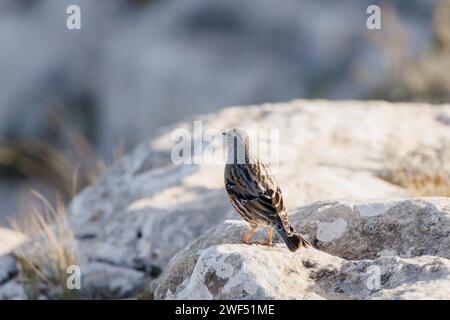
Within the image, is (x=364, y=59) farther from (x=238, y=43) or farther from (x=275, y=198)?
(x=275, y=198)

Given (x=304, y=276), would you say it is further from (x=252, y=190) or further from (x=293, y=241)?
(x=252, y=190)

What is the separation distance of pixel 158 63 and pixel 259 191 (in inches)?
387

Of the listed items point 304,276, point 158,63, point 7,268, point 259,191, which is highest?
point 158,63

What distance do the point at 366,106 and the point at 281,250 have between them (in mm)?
4611

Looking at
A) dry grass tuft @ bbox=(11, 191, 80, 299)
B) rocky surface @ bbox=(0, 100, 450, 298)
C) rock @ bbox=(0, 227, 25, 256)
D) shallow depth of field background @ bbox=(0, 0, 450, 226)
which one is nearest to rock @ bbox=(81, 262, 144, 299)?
rocky surface @ bbox=(0, 100, 450, 298)

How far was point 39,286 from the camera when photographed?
6.13 metres

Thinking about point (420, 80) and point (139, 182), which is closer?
point (139, 182)

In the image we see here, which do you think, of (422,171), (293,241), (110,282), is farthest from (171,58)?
(293,241)

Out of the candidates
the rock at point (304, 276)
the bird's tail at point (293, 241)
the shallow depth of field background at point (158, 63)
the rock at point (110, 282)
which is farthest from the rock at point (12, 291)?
the shallow depth of field background at point (158, 63)

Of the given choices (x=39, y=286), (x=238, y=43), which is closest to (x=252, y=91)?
(x=238, y=43)

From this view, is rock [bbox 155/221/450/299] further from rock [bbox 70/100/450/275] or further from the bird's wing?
rock [bbox 70/100/450/275]

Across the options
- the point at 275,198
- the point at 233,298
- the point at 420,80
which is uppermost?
the point at 420,80

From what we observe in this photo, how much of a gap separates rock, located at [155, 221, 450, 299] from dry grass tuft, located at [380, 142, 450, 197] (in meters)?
2.33

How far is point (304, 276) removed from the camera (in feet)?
12.7
